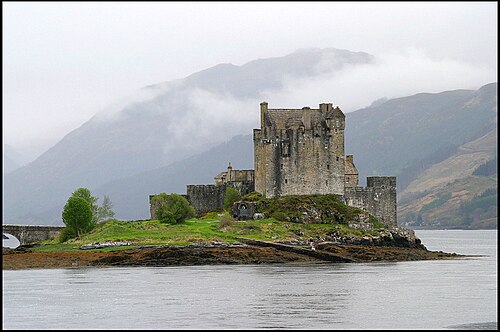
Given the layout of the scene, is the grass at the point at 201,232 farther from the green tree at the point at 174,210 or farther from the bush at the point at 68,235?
the bush at the point at 68,235

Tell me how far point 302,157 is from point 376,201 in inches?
360

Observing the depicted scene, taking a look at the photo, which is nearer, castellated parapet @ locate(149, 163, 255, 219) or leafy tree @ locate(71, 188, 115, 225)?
leafy tree @ locate(71, 188, 115, 225)

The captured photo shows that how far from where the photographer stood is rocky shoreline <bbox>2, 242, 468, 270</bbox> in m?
86.6

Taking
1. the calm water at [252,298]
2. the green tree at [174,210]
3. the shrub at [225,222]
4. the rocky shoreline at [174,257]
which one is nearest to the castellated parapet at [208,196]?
the green tree at [174,210]

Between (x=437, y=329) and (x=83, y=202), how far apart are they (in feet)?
212

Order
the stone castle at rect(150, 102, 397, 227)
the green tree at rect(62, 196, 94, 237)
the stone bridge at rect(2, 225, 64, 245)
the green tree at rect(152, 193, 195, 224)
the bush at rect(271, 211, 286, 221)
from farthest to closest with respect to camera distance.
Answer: the stone bridge at rect(2, 225, 64, 245), the stone castle at rect(150, 102, 397, 227), the green tree at rect(152, 193, 195, 224), the green tree at rect(62, 196, 94, 237), the bush at rect(271, 211, 286, 221)

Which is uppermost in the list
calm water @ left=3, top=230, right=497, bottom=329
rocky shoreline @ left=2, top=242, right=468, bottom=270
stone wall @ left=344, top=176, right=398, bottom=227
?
stone wall @ left=344, top=176, right=398, bottom=227

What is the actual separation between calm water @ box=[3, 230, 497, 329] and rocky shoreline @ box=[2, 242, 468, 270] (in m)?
3.67

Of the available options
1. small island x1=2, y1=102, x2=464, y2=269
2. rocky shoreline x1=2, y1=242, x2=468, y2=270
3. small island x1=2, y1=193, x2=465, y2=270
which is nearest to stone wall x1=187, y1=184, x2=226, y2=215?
small island x1=2, y1=102, x2=464, y2=269

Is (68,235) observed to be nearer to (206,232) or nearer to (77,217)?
(77,217)

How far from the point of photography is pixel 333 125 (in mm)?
108688

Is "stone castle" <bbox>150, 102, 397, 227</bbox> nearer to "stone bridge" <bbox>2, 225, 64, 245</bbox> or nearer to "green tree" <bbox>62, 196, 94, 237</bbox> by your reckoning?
"green tree" <bbox>62, 196, 94, 237</bbox>

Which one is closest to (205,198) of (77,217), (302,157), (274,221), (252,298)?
(302,157)

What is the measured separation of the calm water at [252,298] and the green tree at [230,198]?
85.4 ft
